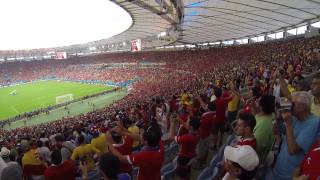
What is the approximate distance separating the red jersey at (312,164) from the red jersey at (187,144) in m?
2.53

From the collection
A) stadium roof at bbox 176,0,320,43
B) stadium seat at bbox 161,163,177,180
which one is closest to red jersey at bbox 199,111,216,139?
stadium seat at bbox 161,163,177,180

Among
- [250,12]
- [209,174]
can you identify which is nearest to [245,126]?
[209,174]

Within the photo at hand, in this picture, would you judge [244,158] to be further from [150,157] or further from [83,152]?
[83,152]

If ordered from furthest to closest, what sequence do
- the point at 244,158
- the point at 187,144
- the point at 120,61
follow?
1. the point at 120,61
2. the point at 187,144
3. the point at 244,158

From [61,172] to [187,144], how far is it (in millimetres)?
2091

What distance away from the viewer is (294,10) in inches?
960

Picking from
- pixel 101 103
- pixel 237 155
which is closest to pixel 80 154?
pixel 237 155

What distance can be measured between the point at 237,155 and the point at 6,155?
7387 mm

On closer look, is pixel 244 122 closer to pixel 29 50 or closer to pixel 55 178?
pixel 55 178

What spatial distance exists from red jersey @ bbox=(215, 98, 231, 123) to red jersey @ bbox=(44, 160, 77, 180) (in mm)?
3833

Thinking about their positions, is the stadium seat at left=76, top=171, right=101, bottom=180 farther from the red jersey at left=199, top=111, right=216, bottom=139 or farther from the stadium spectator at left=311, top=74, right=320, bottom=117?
the stadium spectator at left=311, top=74, right=320, bottom=117

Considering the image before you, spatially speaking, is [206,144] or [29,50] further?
[29,50]

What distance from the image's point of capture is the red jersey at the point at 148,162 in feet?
13.1

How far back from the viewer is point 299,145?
3434 mm
